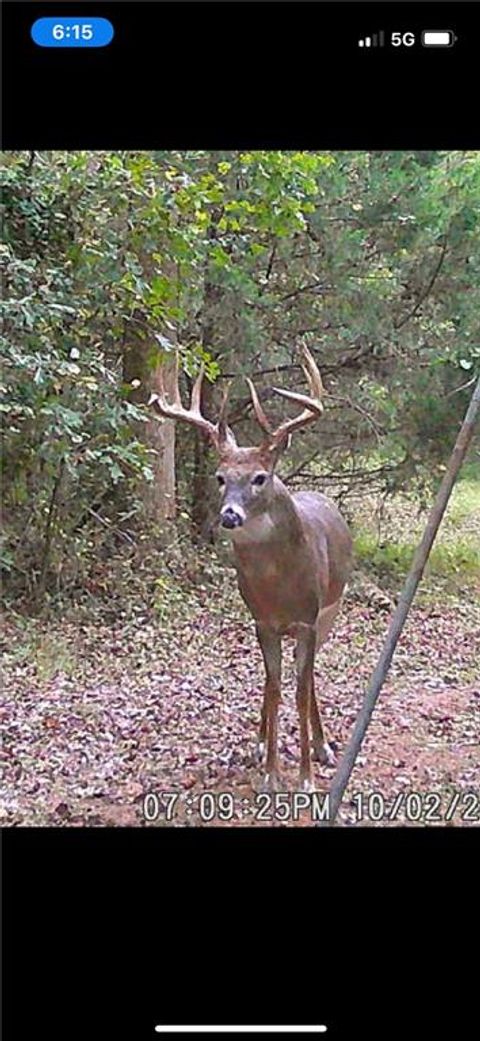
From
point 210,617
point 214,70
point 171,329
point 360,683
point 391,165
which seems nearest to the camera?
point 214,70

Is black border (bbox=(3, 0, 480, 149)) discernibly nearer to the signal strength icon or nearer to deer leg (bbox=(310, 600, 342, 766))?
the signal strength icon

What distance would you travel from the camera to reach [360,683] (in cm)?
142

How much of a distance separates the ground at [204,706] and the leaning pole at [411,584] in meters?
0.01

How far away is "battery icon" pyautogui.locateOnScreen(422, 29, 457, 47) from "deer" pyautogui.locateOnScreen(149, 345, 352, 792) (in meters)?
0.74

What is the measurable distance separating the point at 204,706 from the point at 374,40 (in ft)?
2.99

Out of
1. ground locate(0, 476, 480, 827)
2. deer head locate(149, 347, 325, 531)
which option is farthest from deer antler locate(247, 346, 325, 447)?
ground locate(0, 476, 480, 827)

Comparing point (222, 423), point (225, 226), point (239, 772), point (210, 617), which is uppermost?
point (225, 226)

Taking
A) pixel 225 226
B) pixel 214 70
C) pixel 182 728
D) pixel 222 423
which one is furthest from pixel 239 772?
pixel 225 226

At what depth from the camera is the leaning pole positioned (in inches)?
51.1

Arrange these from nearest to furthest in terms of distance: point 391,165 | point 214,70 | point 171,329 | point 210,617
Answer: point 214,70 < point 391,165 < point 210,617 < point 171,329

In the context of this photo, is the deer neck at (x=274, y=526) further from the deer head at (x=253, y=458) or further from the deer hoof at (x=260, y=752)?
the deer hoof at (x=260, y=752)

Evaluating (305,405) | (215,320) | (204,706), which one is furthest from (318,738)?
(215,320)
